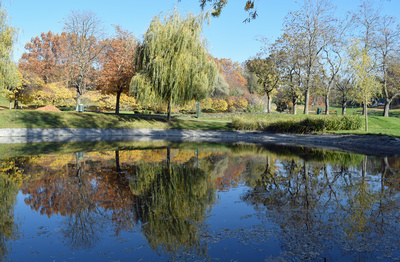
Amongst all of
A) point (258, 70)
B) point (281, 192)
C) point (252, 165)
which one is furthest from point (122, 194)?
point (258, 70)

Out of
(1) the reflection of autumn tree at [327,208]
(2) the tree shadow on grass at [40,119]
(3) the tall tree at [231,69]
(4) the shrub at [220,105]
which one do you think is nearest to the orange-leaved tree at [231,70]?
(3) the tall tree at [231,69]

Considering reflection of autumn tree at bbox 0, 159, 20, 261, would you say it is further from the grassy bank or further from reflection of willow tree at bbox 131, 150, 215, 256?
the grassy bank

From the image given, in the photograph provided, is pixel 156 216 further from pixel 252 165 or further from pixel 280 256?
pixel 252 165

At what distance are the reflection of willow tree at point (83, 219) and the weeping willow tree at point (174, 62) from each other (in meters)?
18.8

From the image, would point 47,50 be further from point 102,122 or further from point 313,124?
point 313,124

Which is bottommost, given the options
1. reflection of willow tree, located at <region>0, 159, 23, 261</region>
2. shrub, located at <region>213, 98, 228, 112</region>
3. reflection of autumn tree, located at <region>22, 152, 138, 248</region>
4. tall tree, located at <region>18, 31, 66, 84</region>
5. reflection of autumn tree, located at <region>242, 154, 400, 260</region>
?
reflection of willow tree, located at <region>0, 159, 23, 261</region>

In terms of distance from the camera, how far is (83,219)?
17.8 ft

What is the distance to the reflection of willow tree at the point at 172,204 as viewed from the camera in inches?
180

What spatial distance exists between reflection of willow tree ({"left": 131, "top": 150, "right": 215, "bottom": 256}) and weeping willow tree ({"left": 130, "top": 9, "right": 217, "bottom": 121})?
16.3 m

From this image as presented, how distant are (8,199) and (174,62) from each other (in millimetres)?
20827

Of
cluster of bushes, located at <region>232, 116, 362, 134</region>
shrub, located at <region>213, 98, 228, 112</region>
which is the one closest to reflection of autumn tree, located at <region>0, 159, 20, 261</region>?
cluster of bushes, located at <region>232, 116, 362, 134</region>

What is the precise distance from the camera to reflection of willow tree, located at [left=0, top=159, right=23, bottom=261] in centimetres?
463

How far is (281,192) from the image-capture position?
293 inches

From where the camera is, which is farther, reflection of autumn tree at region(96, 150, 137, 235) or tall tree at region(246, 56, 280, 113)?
tall tree at region(246, 56, 280, 113)
